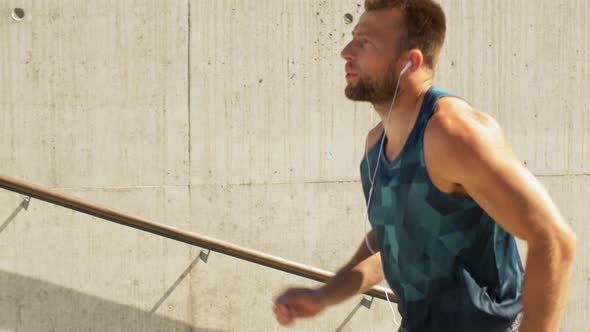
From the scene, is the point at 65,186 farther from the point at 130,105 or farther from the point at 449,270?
the point at 449,270

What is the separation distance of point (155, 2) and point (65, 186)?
41.2 inches

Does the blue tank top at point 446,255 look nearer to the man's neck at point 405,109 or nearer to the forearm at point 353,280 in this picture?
the man's neck at point 405,109

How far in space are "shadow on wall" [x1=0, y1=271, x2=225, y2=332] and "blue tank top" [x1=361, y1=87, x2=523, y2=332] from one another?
2.63 meters

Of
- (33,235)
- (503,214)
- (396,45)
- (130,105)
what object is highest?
(396,45)

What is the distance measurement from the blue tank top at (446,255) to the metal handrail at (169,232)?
70.3 inches

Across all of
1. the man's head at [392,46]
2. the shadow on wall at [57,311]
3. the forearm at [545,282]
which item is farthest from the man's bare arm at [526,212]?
the shadow on wall at [57,311]

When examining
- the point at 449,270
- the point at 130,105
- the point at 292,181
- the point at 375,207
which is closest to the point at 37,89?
the point at 130,105

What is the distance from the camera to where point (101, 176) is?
14.1 ft

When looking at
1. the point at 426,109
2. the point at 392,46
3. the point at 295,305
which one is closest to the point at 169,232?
the point at 295,305

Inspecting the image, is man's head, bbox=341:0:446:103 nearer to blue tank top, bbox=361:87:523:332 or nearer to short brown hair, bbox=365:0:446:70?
short brown hair, bbox=365:0:446:70

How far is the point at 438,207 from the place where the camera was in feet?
6.20

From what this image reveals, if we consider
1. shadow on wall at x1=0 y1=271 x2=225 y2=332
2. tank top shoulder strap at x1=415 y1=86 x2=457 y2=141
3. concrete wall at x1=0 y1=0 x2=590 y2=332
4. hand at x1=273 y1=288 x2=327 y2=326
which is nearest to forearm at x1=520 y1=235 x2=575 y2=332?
tank top shoulder strap at x1=415 y1=86 x2=457 y2=141

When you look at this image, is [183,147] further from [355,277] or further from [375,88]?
[375,88]

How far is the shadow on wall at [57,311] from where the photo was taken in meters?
4.26
